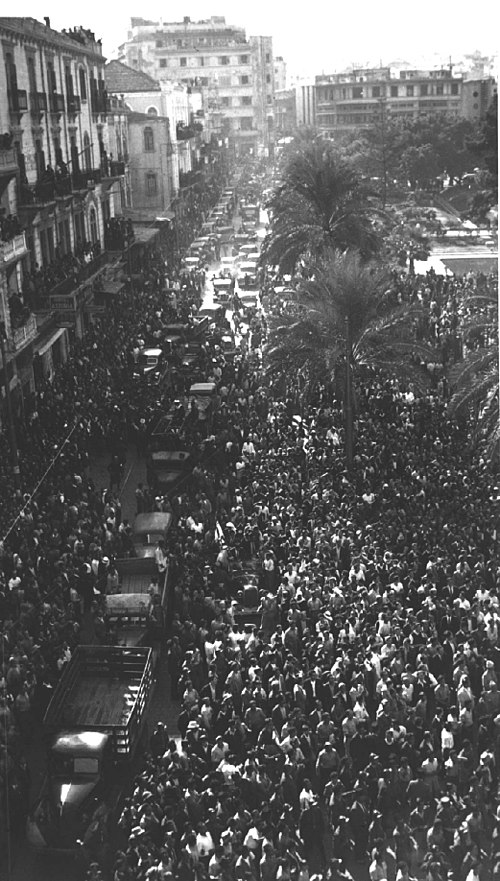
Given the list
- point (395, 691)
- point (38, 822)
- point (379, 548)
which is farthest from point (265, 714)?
point (379, 548)

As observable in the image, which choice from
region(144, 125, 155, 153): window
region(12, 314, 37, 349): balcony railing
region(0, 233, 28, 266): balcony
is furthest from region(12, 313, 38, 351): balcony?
region(144, 125, 155, 153): window

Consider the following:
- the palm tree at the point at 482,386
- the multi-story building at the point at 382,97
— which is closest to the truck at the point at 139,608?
the palm tree at the point at 482,386

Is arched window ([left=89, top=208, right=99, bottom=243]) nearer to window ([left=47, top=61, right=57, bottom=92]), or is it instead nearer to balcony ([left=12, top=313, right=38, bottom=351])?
window ([left=47, top=61, right=57, bottom=92])

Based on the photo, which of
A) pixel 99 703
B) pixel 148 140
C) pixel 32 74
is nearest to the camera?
pixel 99 703

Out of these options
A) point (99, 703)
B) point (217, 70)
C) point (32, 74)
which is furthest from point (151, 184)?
point (99, 703)

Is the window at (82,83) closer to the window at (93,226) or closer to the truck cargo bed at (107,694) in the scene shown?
the window at (93,226)

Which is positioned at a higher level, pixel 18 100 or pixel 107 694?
pixel 18 100

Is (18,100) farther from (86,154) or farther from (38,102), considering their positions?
(86,154)

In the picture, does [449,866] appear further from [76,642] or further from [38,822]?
[76,642]
